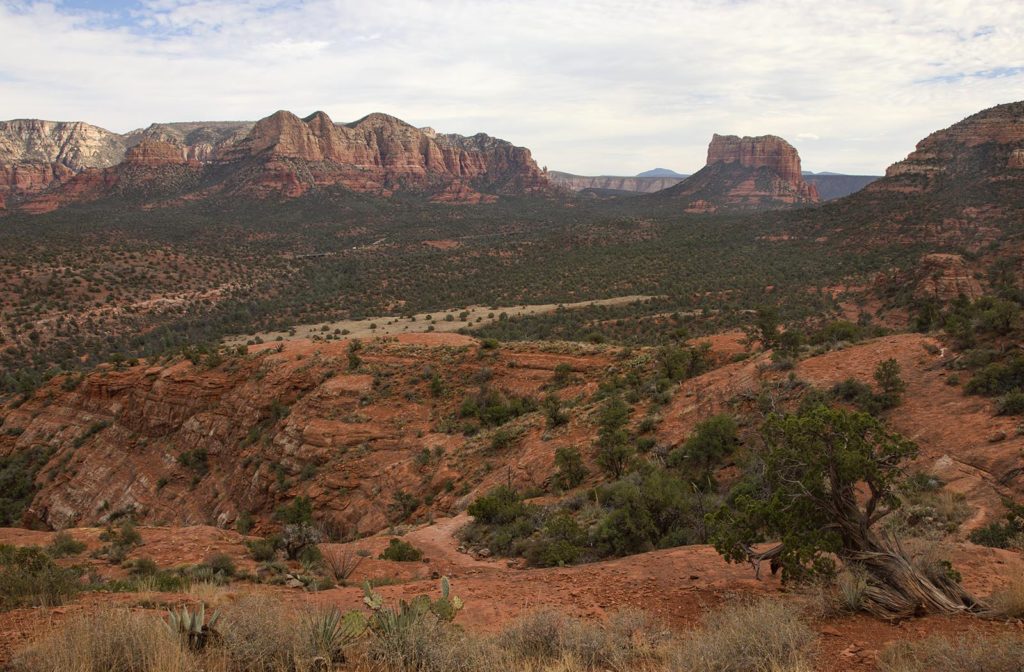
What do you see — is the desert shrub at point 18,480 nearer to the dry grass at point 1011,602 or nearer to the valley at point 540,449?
the valley at point 540,449

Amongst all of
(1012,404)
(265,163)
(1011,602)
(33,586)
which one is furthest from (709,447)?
(265,163)

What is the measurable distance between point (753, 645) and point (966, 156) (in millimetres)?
79140

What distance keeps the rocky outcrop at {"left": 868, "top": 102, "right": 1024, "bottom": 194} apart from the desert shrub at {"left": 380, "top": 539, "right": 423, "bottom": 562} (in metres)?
70.1

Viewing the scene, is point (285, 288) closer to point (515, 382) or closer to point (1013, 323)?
point (515, 382)

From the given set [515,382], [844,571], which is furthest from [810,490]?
[515,382]

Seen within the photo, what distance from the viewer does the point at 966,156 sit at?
62969 mm

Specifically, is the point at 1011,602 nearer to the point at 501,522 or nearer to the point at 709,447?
the point at 709,447

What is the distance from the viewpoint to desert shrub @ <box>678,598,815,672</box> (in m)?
4.30

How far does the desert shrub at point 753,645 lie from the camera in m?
4.30

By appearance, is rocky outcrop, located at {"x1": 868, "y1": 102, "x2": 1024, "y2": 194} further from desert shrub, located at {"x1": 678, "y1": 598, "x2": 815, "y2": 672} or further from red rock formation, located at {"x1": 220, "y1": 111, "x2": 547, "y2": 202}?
red rock formation, located at {"x1": 220, "y1": 111, "x2": 547, "y2": 202}

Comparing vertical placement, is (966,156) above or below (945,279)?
above

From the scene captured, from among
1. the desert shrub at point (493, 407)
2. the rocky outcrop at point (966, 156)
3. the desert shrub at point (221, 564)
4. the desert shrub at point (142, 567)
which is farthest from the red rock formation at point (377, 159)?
the desert shrub at point (221, 564)

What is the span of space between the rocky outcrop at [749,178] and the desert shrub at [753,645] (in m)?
130

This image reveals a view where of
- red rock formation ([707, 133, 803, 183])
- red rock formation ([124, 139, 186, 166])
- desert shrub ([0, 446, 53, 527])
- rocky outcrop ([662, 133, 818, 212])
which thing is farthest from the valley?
red rock formation ([707, 133, 803, 183])
